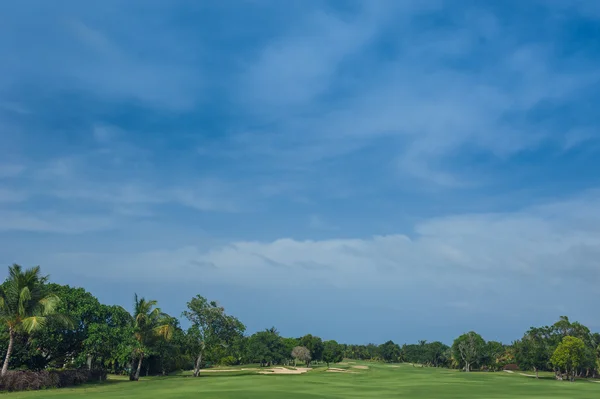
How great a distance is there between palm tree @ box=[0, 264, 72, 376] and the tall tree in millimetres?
29930

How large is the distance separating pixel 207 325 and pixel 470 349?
8602cm

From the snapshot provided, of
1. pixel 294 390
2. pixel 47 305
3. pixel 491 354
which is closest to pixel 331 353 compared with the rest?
pixel 491 354

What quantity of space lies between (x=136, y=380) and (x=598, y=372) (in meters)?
103

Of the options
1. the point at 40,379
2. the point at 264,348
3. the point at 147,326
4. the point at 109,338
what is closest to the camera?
the point at 40,379

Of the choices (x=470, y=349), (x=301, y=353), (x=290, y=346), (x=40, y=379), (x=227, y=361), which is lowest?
(x=227, y=361)

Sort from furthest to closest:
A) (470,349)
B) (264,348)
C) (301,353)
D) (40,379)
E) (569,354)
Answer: (470,349) < (301,353) < (264,348) < (569,354) < (40,379)

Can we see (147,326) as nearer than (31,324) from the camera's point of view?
No

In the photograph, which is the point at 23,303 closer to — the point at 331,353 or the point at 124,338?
the point at 124,338

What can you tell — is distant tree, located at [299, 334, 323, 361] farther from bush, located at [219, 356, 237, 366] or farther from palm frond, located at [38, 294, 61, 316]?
palm frond, located at [38, 294, 61, 316]

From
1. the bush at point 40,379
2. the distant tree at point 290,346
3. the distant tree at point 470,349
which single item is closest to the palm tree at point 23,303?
the bush at point 40,379

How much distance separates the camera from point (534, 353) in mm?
98188

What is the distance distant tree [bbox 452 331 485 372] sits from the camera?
132m

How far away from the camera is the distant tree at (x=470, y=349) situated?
433 ft

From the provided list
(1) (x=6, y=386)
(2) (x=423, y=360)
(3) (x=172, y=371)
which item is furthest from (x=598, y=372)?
(1) (x=6, y=386)
